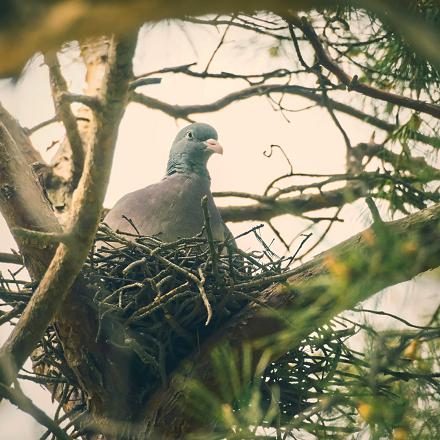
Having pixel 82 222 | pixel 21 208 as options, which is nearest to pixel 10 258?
pixel 21 208

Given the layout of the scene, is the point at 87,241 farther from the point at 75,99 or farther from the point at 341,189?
the point at 341,189

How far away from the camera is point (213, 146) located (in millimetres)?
5172

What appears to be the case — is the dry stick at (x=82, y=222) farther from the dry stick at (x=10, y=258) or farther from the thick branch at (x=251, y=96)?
the thick branch at (x=251, y=96)

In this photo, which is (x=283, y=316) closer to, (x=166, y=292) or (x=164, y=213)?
(x=166, y=292)

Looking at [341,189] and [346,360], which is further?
[341,189]

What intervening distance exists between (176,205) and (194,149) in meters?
0.88

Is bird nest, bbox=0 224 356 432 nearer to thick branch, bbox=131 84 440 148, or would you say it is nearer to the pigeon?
the pigeon

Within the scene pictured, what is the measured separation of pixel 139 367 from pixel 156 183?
1.58 m

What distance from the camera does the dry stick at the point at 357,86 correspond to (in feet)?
10.6

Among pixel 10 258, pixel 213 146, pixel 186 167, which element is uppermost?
pixel 213 146

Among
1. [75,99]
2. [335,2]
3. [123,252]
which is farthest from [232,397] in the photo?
[335,2]

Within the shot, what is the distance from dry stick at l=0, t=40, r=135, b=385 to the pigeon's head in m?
2.19

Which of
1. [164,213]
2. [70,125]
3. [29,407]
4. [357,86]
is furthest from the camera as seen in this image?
[70,125]

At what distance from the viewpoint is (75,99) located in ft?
7.48
